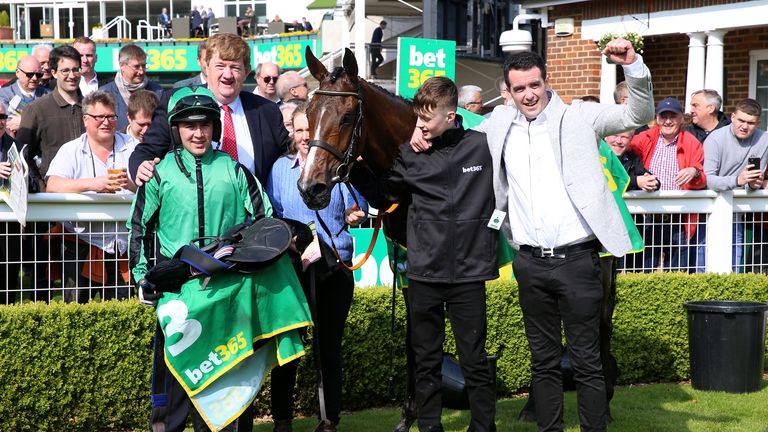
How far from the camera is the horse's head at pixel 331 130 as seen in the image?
461 cm

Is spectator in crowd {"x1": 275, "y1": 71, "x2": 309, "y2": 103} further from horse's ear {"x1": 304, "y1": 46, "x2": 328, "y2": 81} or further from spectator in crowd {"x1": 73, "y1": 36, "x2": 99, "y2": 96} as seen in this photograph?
horse's ear {"x1": 304, "y1": 46, "x2": 328, "y2": 81}

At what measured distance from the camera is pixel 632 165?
7.78 meters

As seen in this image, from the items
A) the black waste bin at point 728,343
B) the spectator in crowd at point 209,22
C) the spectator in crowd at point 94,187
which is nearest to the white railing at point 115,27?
the spectator in crowd at point 209,22

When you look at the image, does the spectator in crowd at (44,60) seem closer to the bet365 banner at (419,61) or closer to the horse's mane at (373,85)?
the bet365 banner at (419,61)

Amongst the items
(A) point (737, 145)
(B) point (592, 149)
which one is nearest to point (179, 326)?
(B) point (592, 149)

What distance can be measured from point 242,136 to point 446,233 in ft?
3.90

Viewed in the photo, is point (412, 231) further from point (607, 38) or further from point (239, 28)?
point (239, 28)

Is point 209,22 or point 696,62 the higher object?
point 209,22

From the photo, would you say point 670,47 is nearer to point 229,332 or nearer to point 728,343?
point 728,343

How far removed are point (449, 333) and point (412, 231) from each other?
183 centimetres

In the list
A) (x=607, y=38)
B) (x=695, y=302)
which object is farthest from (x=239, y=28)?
(x=695, y=302)

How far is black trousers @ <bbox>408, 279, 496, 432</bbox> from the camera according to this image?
16.6ft

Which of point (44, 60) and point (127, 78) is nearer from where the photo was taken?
point (127, 78)

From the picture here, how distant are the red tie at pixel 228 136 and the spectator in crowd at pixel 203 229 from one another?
34cm
